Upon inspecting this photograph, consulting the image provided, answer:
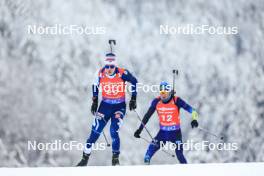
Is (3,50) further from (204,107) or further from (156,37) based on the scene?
(204,107)

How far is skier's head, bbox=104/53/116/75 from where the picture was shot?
7.57ft

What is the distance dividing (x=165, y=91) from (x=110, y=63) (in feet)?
1.25

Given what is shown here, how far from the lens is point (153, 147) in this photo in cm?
235

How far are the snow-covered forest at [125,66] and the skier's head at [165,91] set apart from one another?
39 mm

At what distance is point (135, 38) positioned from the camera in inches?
91.1

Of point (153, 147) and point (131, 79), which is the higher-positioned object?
point (131, 79)

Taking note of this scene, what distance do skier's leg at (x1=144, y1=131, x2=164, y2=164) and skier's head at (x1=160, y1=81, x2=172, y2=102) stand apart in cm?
22

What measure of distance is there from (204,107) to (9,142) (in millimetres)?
1223

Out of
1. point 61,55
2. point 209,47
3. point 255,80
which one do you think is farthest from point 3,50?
point 255,80

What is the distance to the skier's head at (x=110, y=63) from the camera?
90.8 inches

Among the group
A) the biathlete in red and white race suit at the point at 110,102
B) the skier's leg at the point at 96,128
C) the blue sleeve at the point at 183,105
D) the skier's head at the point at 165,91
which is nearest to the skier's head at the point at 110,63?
the biathlete in red and white race suit at the point at 110,102

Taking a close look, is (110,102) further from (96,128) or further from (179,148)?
(179,148)

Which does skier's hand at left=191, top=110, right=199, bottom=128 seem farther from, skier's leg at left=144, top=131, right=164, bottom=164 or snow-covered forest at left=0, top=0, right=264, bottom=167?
skier's leg at left=144, top=131, right=164, bottom=164

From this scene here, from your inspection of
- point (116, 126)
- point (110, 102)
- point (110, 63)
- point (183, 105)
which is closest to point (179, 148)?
point (183, 105)
